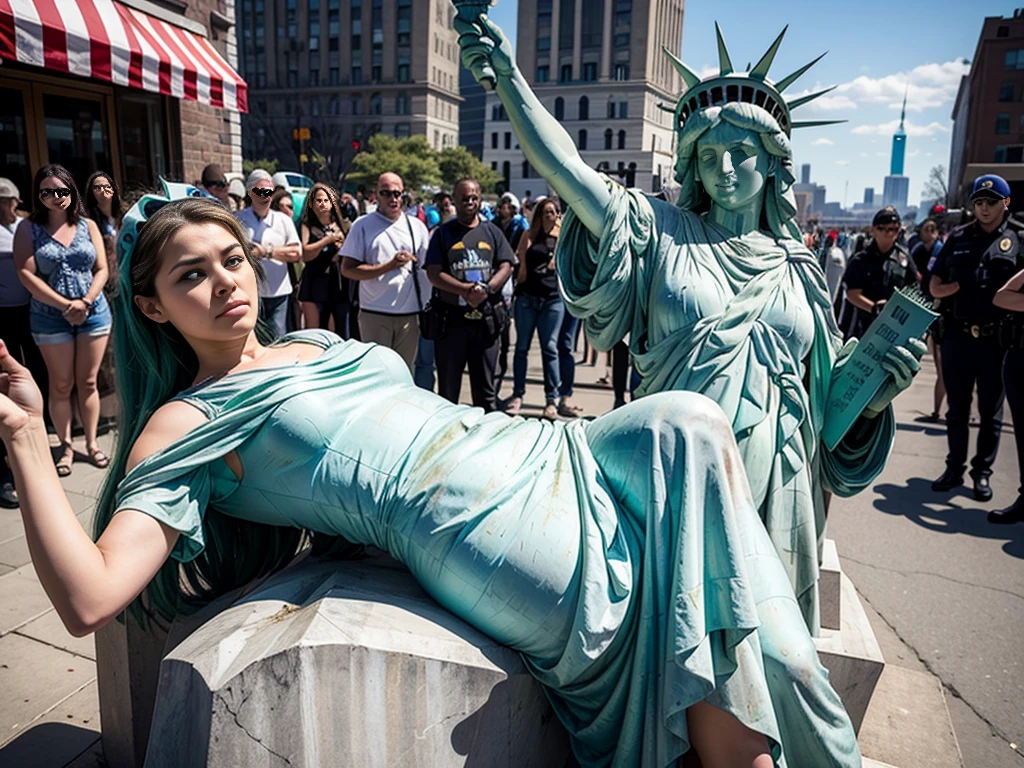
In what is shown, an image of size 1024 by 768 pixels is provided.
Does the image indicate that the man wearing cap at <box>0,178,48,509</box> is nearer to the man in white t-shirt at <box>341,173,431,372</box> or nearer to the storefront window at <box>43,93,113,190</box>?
the man in white t-shirt at <box>341,173,431,372</box>

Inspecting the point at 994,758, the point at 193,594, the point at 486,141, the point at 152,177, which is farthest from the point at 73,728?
the point at 486,141

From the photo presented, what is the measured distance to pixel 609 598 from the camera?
165 cm

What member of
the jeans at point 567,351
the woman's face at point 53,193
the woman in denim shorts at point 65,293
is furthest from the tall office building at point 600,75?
the woman's face at point 53,193

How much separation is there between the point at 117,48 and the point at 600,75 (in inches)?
3044

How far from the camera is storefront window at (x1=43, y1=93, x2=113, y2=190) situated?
25.7 ft

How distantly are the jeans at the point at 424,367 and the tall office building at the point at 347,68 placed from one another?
6810 cm

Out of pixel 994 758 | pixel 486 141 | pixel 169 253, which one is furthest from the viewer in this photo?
pixel 486 141

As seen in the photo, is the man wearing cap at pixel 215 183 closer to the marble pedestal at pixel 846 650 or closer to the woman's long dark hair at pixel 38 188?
the woman's long dark hair at pixel 38 188

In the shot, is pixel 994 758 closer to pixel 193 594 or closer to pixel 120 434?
pixel 193 594

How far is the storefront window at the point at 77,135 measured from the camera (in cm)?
784

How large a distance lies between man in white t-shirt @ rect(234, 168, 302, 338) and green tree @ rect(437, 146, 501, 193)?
58644 mm

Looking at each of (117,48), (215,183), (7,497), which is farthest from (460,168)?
(7,497)

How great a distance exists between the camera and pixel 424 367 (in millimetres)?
6547

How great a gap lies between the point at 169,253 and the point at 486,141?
86080 millimetres
